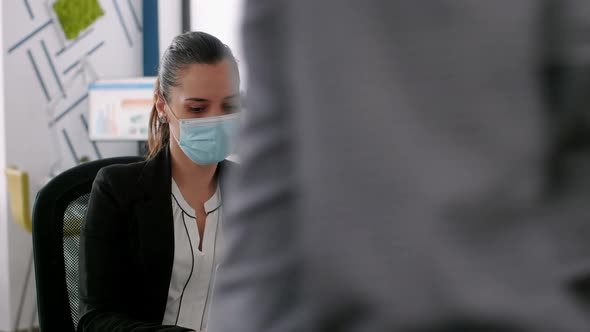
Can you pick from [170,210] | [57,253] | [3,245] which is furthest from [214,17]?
[57,253]

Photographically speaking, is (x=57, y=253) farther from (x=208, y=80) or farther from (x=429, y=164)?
(x=429, y=164)

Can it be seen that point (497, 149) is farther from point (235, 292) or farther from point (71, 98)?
point (71, 98)

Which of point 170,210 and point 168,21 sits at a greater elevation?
point 170,210

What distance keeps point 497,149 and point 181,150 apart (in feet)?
4.37

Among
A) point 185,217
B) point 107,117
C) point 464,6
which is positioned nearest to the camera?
point 464,6

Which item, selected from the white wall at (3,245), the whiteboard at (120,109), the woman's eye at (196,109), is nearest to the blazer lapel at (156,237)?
the woman's eye at (196,109)

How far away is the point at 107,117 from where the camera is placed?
3.64 m

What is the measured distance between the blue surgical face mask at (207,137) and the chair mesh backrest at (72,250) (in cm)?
30

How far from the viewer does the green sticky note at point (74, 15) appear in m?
3.68

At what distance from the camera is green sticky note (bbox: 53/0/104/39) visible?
368 centimetres

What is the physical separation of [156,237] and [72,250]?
0.54 ft

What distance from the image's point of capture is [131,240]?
134 centimetres

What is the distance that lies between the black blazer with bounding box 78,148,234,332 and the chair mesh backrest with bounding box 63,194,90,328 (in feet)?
0.10

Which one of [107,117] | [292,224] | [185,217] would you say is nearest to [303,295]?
[292,224]
